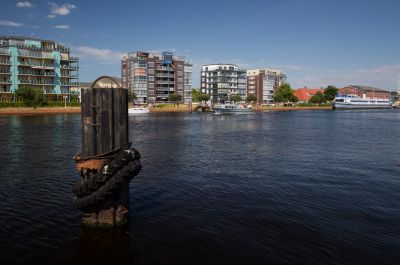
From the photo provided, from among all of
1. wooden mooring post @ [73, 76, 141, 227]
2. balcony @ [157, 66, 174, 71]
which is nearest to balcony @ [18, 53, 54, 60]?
balcony @ [157, 66, 174, 71]

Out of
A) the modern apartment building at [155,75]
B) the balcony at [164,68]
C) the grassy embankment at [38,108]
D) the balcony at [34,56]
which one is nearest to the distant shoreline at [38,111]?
the grassy embankment at [38,108]

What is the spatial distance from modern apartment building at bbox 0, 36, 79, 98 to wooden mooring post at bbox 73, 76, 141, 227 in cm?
12100

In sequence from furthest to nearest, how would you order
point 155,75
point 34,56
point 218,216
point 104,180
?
point 155,75, point 34,56, point 218,216, point 104,180

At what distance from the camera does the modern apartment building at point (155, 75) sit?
176625mm

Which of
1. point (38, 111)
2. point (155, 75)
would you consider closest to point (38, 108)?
point (38, 111)

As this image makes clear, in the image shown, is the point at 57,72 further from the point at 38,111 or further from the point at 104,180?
the point at 104,180

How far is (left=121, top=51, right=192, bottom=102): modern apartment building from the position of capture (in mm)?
176625

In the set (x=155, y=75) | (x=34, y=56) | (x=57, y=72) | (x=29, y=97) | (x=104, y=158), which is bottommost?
(x=104, y=158)

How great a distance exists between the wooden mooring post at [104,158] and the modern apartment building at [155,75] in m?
166

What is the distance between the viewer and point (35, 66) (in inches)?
4993

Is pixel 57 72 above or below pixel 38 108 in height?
above

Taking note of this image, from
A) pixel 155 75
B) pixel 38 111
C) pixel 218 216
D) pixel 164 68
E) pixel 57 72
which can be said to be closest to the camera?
pixel 218 216

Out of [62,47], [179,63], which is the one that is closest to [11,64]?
[62,47]

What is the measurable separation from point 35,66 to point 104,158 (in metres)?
129
